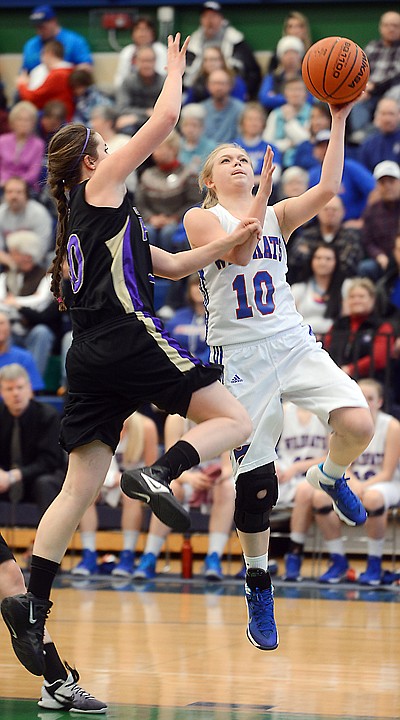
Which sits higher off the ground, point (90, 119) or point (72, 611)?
point (90, 119)

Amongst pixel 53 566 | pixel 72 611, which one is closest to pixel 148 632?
pixel 72 611

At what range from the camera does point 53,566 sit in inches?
185

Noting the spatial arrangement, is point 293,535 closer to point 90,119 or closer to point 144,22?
Result: point 90,119

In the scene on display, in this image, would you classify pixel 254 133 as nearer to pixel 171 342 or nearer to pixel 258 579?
pixel 258 579

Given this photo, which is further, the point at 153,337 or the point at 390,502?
the point at 390,502

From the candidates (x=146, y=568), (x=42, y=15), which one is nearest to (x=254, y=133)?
(x=42, y=15)

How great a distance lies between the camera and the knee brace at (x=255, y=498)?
17.6ft

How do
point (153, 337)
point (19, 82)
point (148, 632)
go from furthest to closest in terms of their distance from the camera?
point (19, 82) → point (148, 632) → point (153, 337)

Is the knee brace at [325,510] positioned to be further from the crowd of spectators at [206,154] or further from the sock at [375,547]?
the crowd of spectators at [206,154]

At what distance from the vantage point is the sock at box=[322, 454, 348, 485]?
531 centimetres

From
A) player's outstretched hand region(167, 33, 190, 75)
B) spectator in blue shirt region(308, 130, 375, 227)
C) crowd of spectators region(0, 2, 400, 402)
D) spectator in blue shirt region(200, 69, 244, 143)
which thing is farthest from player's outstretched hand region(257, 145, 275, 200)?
spectator in blue shirt region(200, 69, 244, 143)

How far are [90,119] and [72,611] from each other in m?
6.62

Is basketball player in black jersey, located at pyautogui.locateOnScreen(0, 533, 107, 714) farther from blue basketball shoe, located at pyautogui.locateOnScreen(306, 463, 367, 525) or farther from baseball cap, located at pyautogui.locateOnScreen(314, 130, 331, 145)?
baseball cap, located at pyautogui.locateOnScreen(314, 130, 331, 145)

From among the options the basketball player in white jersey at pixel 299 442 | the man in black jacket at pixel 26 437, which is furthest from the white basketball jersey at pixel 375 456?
the man in black jacket at pixel 26 437
